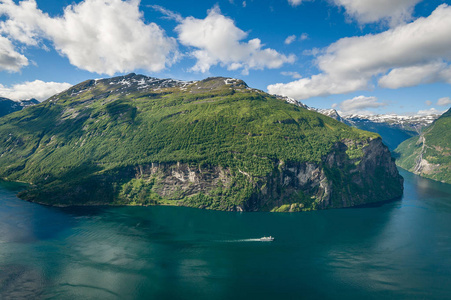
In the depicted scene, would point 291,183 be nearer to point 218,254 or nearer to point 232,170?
point 232,170

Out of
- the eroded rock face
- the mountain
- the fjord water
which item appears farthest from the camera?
the mountain

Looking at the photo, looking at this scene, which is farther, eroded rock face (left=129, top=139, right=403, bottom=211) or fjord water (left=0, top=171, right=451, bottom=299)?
eroded rock face (left=129, top=139, right=403, bottom=211)

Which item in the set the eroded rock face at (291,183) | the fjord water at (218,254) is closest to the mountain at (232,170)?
the eroded rock face at (291,183)

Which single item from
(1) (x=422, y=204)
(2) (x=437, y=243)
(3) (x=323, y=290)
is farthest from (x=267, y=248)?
(1) (x=422, y=204)

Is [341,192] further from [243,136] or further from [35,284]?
[35,284]

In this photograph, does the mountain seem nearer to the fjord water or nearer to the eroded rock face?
the eroded rock face

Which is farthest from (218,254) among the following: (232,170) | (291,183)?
(291,183)

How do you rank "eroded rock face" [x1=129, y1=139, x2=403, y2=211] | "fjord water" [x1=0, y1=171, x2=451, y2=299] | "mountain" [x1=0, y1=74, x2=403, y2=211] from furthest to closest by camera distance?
"mountain" [x1=0, y1=74, x2=403, y2=211]
"eroded rock face" [x1=129, y1=139, x2=403, y2=211]
"fjord water" [x1=0, y1=171, x2=451, y2=299]

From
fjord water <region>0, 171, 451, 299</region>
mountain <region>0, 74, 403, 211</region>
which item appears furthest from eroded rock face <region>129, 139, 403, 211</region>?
fjord water <region>0, 171, 451, 299</region>
